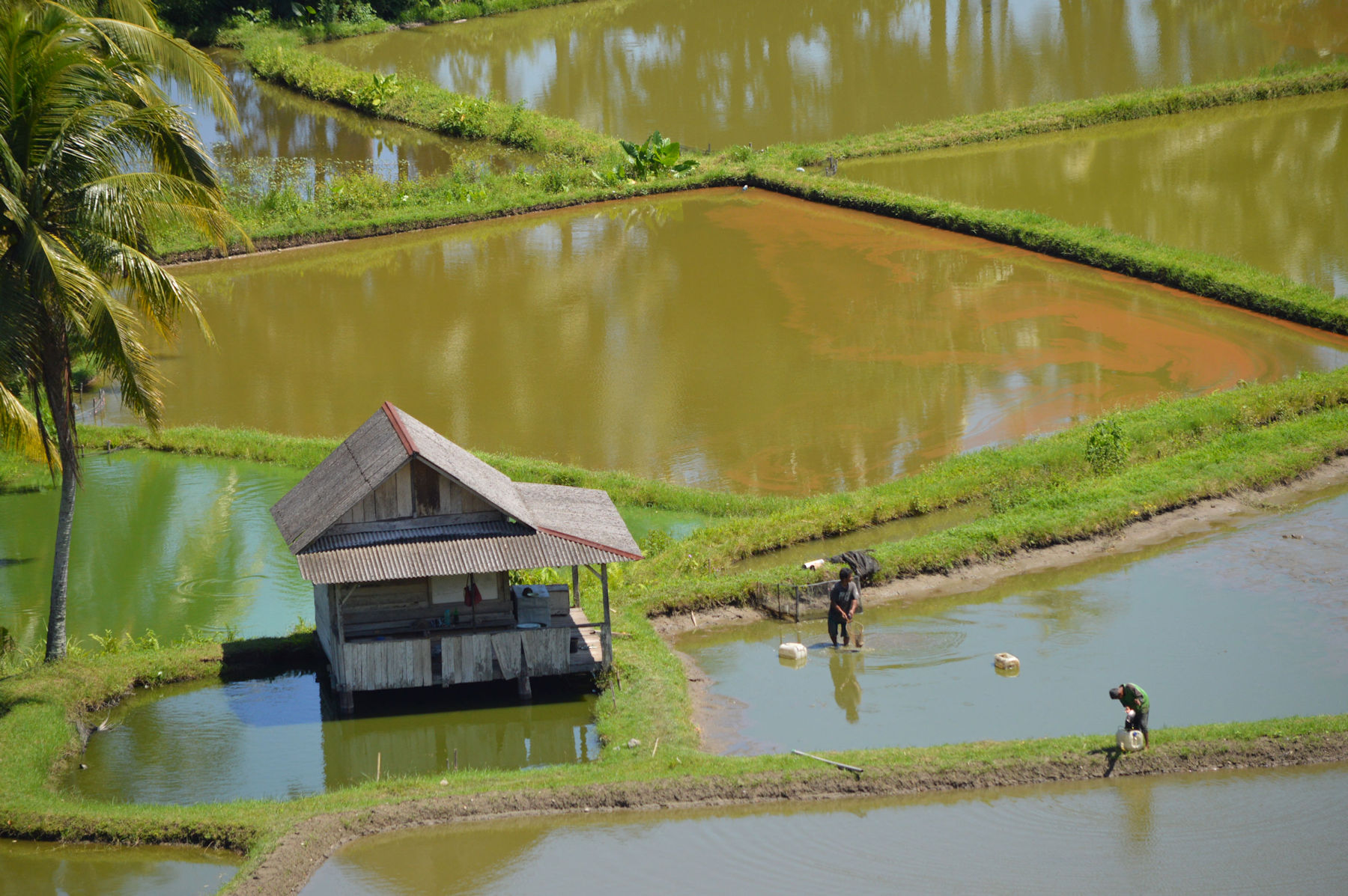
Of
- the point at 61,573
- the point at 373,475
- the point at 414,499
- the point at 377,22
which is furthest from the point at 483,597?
the point at 377,22

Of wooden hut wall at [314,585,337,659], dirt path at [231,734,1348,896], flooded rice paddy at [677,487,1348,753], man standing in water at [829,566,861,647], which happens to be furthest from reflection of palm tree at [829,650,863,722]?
wooden hut wall at [314,585,337,659]

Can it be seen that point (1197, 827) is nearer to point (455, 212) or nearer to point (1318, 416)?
point (1318, 416)

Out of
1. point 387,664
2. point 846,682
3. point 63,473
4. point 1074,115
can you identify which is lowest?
point 846,682

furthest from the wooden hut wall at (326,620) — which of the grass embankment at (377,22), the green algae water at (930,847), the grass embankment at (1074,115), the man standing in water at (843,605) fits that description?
the grass embankment at (377,22)

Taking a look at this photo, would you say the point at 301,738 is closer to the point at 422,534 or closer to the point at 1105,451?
the point at 422,534

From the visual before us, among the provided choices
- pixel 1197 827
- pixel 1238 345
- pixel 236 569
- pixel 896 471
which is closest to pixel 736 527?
pixel 896 471

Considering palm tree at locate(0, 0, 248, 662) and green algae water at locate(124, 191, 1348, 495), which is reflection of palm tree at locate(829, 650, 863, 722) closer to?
green algae water at locate(124, 191, 1348, 495)
